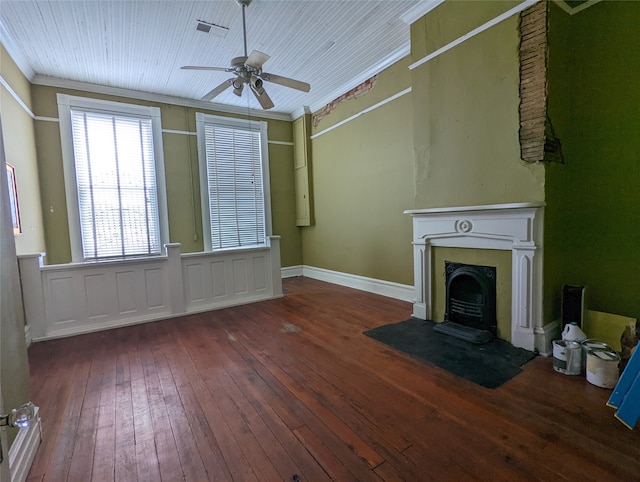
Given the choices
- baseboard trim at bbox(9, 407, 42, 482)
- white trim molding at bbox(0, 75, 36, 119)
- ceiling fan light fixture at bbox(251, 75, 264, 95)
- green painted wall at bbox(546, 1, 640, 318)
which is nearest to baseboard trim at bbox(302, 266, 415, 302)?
green painted wall at bbox(546, 1, 640, 318)

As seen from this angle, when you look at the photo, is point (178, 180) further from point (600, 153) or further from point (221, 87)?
point (600, 153)

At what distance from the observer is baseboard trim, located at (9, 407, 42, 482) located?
1.44 m

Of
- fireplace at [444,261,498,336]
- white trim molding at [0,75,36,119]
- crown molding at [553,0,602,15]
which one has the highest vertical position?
crown molding at [553,0,602,15]

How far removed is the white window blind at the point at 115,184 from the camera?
471 centimetres

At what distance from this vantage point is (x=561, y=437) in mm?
1653

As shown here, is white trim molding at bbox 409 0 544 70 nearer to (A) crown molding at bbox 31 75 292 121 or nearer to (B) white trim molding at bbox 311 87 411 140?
(B) white trim molding at bbox 311 87 411 140

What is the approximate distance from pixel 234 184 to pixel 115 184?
6.43 ft

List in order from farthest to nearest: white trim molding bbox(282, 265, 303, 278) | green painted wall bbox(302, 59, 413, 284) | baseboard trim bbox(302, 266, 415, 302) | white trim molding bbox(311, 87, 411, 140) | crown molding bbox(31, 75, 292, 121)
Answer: white trim molding bbox(282, 265, 303, 278)
crown molding bbox(31, 75, 292, 121)
baseboard trim bbox(302, 266, 415, 302)
green painted wall bbox(302, 59, 413, 284)
white trim molding bbox(311, 87, 411, 140)

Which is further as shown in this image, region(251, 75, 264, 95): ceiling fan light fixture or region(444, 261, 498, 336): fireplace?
region(251, 75, 264, 95): ceiling fan light fixture

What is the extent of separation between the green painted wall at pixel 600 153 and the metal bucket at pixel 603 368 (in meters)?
0.77

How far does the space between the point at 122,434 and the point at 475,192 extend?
3394 mm

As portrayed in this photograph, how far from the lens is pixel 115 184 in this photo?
4.92 metres

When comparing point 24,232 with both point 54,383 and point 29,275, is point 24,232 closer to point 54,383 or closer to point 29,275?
point 29,275

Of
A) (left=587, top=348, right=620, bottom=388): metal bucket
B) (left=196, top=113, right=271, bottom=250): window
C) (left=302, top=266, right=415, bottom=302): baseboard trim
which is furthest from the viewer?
(left=196, top=113, right=271, bottom=250): window
